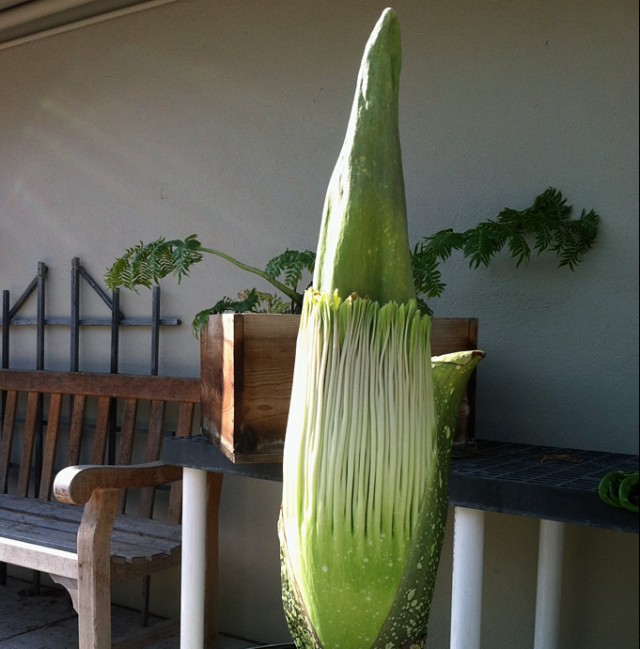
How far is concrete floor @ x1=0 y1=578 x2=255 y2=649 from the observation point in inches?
95.4

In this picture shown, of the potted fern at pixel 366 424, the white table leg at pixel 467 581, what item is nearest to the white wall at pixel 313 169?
the white table leg at pixel 467 581

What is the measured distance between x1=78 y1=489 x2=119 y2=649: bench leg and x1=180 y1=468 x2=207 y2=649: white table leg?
277 mm

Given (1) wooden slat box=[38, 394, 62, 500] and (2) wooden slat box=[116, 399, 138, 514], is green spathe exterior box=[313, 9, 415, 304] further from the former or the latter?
(1) wooden slat box=[38, 394, 62, 500]

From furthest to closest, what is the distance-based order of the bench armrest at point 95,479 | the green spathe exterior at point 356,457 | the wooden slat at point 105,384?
the wooden slat at point 105,384 → the bench armrest at point 95,479 → the green spathe exterior at point 356,457

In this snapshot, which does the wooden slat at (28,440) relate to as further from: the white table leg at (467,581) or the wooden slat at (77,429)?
the white table leg at (467,581)

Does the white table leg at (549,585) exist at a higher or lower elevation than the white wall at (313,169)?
lower

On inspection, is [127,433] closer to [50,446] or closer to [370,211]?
[50,446]

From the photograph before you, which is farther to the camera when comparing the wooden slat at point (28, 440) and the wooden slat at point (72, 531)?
the wooden slat at point (28, 440)

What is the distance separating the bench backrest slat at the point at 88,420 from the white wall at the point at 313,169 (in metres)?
0.15

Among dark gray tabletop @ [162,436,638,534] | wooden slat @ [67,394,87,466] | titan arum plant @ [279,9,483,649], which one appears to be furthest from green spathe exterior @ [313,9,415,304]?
wooden slat @ [67,394,87,466]

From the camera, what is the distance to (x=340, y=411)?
0.59 metres

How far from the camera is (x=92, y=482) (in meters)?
1.79

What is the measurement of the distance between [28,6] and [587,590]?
253cm

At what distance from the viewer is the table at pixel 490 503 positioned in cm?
108
